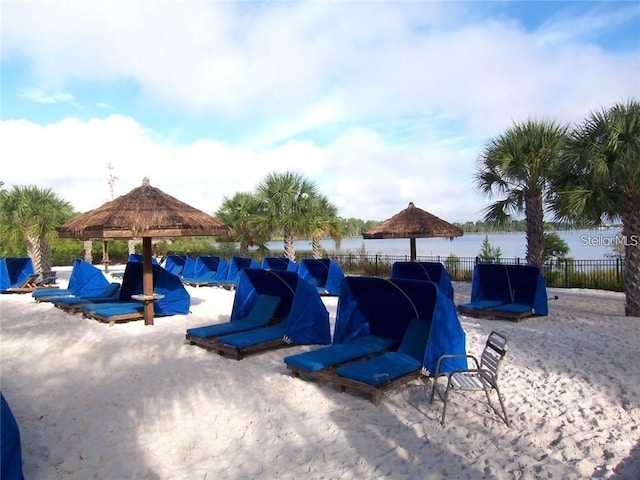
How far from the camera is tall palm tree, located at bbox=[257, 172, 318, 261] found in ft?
64.2

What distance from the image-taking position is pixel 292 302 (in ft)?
27.9

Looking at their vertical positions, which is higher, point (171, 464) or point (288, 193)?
point (288, 193)

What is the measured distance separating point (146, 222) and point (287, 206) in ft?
33.7

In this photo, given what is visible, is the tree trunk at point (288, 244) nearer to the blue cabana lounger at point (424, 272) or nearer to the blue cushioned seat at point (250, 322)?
the blue cabana lounger at point (424, 272)

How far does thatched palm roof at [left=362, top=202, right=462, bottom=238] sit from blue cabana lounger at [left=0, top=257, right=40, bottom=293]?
38.3 ft

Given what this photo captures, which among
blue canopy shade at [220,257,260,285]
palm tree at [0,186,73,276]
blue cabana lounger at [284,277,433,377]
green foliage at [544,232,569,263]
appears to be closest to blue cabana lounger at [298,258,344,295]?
blue canopy shade at [220,257,260,285]

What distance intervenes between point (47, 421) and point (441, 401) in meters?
4.39

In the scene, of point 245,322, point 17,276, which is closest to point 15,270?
point 17,276

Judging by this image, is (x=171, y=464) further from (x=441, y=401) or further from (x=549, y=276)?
(x=549, y=276)

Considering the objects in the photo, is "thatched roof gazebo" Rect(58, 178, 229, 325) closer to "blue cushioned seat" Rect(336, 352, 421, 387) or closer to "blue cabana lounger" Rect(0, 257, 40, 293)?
"blue cushioned seat" Rect(336, 352, 421, 387)

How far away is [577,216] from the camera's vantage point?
1090cm

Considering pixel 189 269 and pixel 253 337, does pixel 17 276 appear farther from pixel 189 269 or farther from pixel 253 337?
pixel 253 337

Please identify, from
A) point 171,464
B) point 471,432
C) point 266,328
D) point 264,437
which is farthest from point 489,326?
point 171,464

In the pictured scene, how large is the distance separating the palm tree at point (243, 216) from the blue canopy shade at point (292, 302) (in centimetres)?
1109
